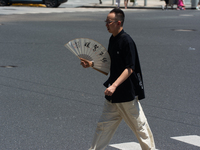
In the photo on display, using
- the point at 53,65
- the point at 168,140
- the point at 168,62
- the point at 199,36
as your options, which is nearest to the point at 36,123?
the point at 168,140

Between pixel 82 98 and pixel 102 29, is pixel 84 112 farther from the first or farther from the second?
pixel 102 29

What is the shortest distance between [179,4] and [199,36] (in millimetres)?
16076

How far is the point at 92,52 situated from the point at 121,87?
Answer: 469 mm

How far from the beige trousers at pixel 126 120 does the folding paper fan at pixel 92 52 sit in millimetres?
415

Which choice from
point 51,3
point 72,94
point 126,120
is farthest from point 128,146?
point 51,3

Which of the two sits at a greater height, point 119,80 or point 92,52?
point 92,52

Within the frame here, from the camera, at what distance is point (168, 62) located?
31.3ft

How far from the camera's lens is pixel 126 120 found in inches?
146

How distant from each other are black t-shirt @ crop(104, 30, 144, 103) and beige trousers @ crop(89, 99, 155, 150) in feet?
0.30

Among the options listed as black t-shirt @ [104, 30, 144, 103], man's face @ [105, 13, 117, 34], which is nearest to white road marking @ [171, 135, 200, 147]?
black t-shirt @ [104, 30, 144, 103]

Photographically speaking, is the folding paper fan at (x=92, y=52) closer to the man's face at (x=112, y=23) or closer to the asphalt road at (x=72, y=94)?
the man's face at (x=112, y=23)

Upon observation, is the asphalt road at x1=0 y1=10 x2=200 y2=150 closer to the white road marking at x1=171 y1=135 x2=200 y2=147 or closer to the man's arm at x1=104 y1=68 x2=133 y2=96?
the white road marking at x1=171 y1=135 x2=200 y2=147

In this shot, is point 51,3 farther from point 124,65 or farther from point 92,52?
point 124,65

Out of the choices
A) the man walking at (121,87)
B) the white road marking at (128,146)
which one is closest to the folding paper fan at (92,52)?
the man walking at (121,87)
